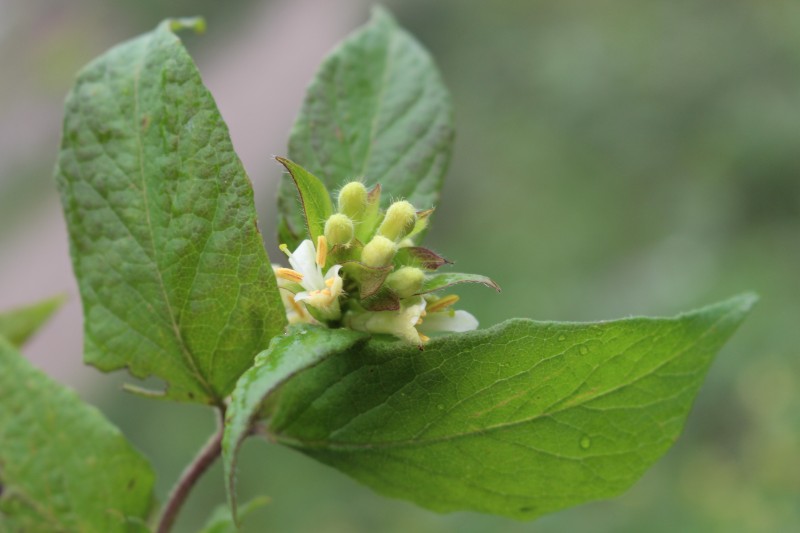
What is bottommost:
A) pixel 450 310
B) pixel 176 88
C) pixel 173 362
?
pixel 173 362

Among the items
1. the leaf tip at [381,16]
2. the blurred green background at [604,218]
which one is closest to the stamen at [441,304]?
the leaf tip at [381,16]

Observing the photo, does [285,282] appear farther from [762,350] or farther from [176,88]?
[762,350]

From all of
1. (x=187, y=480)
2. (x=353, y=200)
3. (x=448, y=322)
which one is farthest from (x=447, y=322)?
(x=187, y=480)

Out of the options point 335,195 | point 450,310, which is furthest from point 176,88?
point 450,310

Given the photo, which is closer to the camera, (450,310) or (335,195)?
(450,310)

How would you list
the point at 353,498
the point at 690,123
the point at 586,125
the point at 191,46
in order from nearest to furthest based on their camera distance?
the point at 353,498
the point at 690,123
the point at 586,125
the point at 191,46

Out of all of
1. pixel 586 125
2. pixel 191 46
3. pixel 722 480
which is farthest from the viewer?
pixel 191 46

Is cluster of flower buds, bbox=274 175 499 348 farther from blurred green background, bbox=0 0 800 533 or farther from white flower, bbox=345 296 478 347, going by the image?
blurred green background, bbox=0 0 800 533

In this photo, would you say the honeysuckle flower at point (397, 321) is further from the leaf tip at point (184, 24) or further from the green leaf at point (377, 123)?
the leaf tip at point (184, 24)
